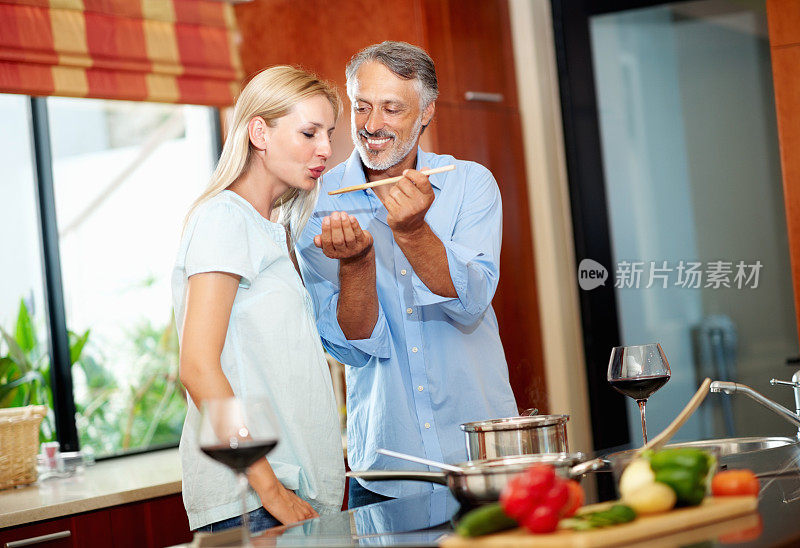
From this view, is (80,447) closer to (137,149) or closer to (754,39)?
(137,149)

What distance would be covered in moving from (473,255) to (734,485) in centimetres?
88

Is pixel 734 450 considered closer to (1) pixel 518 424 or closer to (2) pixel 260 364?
(1) pixel 518 424

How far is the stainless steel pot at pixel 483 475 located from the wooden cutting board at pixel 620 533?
0.13 meters

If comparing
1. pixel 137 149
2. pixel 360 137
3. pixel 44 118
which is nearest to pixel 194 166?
pixel 137 149

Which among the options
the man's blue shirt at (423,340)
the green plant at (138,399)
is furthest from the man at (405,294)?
the green plant at (138,399)

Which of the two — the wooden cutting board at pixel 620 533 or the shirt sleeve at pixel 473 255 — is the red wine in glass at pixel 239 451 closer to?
the wooden cutting board at pixel 620 533

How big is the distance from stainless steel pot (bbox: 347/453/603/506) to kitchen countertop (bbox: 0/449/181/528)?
125 cm

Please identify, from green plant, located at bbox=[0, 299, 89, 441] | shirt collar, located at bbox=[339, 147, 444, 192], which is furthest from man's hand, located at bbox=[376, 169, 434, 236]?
green plant, located at bbox=[0, 299, 89, 441]

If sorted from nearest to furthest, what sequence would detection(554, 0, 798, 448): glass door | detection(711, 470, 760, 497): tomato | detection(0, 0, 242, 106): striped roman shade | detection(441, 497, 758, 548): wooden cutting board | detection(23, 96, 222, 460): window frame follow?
detection(441, 497, 758, 548): wooden cutting board
detection(711, 470, 760, 497): tomato
detection(0, 0, 242, 106): striped roman shade
detection(23, 96, 222, 460): window frame
detection(554, 0, 798, 448): glass door

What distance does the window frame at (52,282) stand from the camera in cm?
307

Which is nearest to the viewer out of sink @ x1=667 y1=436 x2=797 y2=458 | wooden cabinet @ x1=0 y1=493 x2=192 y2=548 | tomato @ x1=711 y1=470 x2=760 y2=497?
tomato @ x1=711 y1=470 x2=760 y2=497

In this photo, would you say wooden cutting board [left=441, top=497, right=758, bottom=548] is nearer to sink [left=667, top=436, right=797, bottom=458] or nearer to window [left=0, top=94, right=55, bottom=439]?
sink [left=667, top=436, right=797, bottom=458]

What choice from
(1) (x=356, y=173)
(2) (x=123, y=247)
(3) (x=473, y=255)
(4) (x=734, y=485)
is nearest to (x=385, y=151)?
(1) (x=356, y=173)

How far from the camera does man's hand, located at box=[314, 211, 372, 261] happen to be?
1.64 meters
